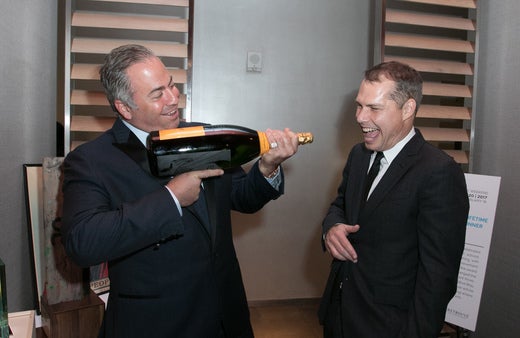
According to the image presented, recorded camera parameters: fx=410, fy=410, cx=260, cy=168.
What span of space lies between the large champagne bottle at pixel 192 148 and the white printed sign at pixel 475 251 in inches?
58.7

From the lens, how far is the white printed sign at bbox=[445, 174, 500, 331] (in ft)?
6.62

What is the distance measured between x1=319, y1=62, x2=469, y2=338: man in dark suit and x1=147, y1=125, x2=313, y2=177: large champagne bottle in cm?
58

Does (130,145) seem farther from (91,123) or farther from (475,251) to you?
(475,251)

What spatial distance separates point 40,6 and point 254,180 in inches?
59.6

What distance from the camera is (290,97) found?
3.22 metres

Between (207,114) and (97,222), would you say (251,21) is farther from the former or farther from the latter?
(97,222)

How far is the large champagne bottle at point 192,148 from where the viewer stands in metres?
1.04

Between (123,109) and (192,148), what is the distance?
1.13 feet

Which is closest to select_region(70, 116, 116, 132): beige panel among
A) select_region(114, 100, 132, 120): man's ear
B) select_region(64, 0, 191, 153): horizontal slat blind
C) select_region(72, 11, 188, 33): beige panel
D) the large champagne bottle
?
select_region(64, 0, 191, 153): horizontal slat blind

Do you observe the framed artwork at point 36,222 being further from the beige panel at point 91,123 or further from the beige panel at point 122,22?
the beige panel at point 122,22

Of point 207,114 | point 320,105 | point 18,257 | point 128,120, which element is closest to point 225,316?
point 128,120

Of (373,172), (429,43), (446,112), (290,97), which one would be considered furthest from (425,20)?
(373,172)

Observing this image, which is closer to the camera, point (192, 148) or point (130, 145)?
point (192, 148)

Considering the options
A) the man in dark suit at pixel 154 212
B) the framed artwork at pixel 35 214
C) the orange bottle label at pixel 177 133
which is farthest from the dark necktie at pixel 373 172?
the framed artwork at pixel 35 214
